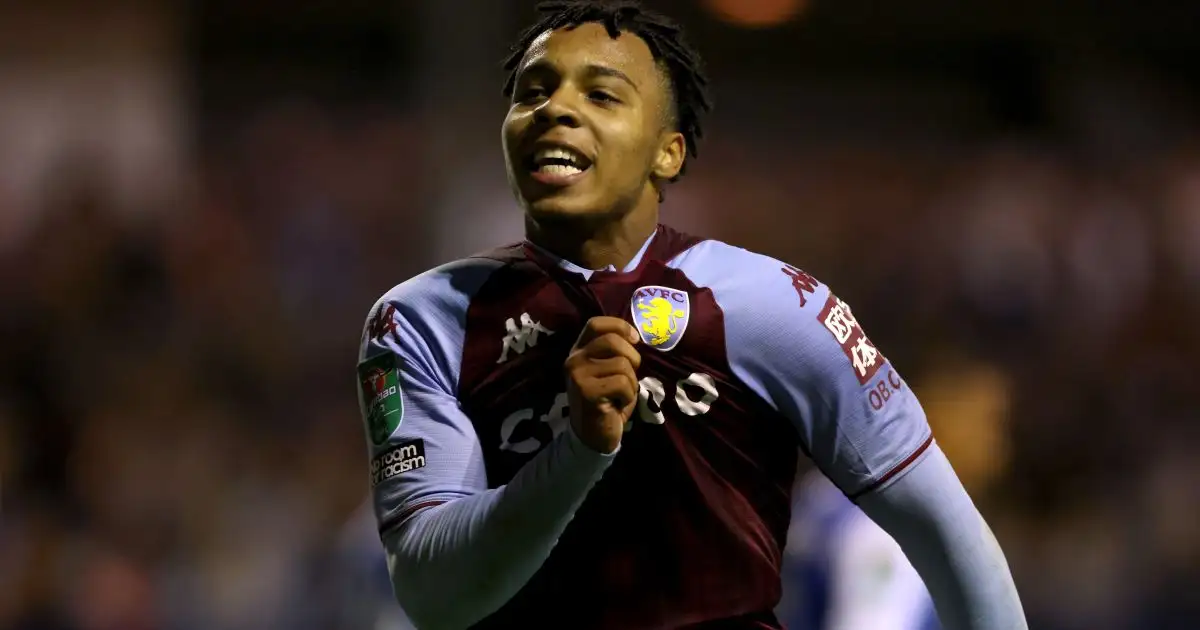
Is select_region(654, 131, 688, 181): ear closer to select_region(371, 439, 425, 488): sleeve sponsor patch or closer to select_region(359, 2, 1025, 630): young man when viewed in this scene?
select_region(359, 2, 1025, 630): young man

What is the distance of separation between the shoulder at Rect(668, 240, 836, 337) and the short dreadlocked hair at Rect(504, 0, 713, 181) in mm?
206

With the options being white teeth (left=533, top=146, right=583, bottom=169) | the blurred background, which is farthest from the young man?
the blurred background

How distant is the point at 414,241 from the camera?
6754 mm

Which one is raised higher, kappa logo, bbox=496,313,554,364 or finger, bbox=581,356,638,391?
finger, bbox=581,356,638,391

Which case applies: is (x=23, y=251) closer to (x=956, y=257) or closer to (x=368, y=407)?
(x=956, y=257)

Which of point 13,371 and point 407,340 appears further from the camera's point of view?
point 13,371

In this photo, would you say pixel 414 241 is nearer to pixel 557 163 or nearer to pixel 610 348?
pixel 557 163

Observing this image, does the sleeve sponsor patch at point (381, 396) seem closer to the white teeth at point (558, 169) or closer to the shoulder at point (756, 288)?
the white teeth at point (558, 169)

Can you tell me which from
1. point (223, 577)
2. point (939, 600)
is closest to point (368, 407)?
point (939, 600)

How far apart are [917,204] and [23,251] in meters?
3.75

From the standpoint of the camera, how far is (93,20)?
6.95 m

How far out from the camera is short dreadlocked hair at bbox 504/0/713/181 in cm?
268

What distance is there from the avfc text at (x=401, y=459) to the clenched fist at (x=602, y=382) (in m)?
0.35

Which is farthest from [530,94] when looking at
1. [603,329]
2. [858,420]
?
[858,420]
